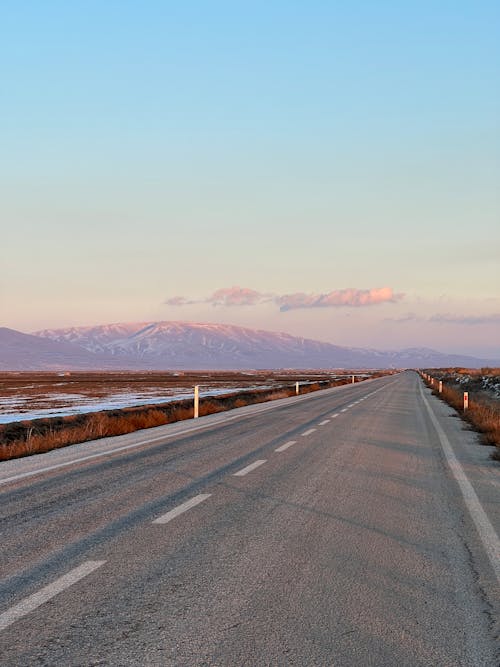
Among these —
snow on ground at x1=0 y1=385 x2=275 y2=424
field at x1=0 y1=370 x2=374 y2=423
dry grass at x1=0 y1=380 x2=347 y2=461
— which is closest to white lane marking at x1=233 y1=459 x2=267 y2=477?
dry grass at x1=0 y1=380 x2=347 y2=461

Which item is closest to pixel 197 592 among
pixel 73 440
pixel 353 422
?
pixel 73 440

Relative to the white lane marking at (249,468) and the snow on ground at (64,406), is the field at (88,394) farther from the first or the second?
the white lane marking at (249,468)

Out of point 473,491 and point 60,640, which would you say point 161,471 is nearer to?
point 473,491

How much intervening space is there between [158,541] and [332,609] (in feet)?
7.01

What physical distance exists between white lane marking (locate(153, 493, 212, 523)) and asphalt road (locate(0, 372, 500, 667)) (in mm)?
31

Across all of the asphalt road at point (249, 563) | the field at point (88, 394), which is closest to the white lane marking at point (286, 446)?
the asphalt road at point (249, 563)

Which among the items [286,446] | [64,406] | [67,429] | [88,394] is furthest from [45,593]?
[88,394]

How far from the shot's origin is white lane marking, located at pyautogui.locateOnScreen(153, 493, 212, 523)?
6.80 metres

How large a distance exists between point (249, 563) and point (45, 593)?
1580 mm

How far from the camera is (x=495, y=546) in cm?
598

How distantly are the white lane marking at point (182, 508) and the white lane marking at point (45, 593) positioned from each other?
4.85ft

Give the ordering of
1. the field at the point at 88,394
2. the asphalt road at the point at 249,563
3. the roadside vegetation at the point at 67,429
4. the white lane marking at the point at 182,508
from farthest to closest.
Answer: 1. the field at the point at 88,394
2. the roadside vegetation at the point at 67,429
3. the white lane marking at the point at 182,508
4. the asphalt road at the point at 249,563

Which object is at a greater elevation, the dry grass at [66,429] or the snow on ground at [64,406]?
the dry grass at [66,429]

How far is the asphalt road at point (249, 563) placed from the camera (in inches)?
148
